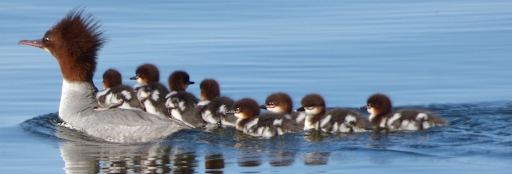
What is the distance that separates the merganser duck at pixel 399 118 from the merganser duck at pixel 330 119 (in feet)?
0.86

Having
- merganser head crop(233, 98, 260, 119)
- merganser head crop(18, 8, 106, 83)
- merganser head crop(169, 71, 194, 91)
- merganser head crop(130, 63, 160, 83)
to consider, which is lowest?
merganser head crop(233, 98, 260, 119)

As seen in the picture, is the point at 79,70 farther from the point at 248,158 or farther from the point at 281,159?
the point at 281,159

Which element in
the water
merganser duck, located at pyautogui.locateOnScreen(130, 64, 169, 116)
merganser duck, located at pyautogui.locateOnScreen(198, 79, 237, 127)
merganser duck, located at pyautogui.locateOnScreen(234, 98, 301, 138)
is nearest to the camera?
the water

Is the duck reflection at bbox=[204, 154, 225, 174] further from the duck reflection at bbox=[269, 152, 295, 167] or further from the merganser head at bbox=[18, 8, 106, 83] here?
the merganser head at bbox=[18, 8, 106, 83]

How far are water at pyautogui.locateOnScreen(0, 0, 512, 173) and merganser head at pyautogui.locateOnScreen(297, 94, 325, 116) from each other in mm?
649

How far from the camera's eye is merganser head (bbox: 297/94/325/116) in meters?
8.07

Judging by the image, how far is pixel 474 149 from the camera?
665 cm

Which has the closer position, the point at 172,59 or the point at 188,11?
the point at 172,59

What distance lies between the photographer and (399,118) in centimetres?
778

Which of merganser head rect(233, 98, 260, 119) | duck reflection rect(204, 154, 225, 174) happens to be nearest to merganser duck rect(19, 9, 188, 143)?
merganser head rect(233, 98, 260, 119)

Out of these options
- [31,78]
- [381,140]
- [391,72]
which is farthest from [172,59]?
[381,140]

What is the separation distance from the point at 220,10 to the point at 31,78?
222 inches

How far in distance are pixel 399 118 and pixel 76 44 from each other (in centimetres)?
324

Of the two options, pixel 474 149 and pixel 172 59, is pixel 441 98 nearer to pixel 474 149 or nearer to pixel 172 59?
pixel 474 149
